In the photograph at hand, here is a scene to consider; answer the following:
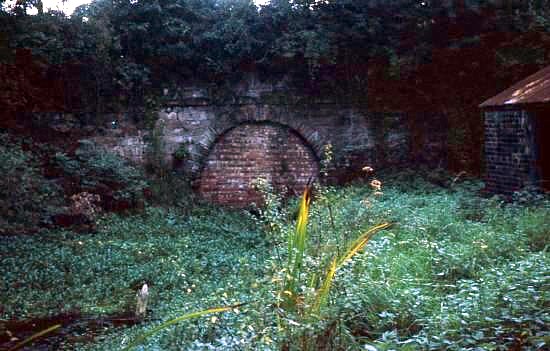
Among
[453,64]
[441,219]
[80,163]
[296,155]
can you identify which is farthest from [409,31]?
[80,163]

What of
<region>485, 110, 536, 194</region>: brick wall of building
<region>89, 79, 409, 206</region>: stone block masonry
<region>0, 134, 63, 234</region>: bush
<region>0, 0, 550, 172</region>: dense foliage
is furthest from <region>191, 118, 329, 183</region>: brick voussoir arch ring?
<region>485, 110, 536, 194</region>: brick wall of building

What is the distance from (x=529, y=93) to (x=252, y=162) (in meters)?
5.69

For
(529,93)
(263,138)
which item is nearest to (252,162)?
(263,138)

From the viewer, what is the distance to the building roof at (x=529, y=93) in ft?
23.5

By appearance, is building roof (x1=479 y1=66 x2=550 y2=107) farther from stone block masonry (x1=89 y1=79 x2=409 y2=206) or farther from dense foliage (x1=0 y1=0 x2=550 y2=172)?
stone block masonry (x1=89 y1=79 x2=409 y2=206)

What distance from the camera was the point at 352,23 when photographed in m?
11.3

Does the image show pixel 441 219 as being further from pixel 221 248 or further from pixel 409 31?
pixel 409 31

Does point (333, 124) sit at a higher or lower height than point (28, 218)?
higher

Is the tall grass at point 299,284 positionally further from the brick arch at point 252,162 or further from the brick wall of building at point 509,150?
the brick arch at point 252,162

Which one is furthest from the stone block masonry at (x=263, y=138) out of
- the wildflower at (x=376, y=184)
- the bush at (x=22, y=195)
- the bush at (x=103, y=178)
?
the wildflower at (x=376, y=184)

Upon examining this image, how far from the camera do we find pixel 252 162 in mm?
11234

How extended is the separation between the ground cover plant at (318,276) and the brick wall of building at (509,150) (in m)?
0.55

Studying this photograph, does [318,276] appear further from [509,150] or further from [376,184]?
[509,150]

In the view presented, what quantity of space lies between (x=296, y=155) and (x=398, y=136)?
236cm
